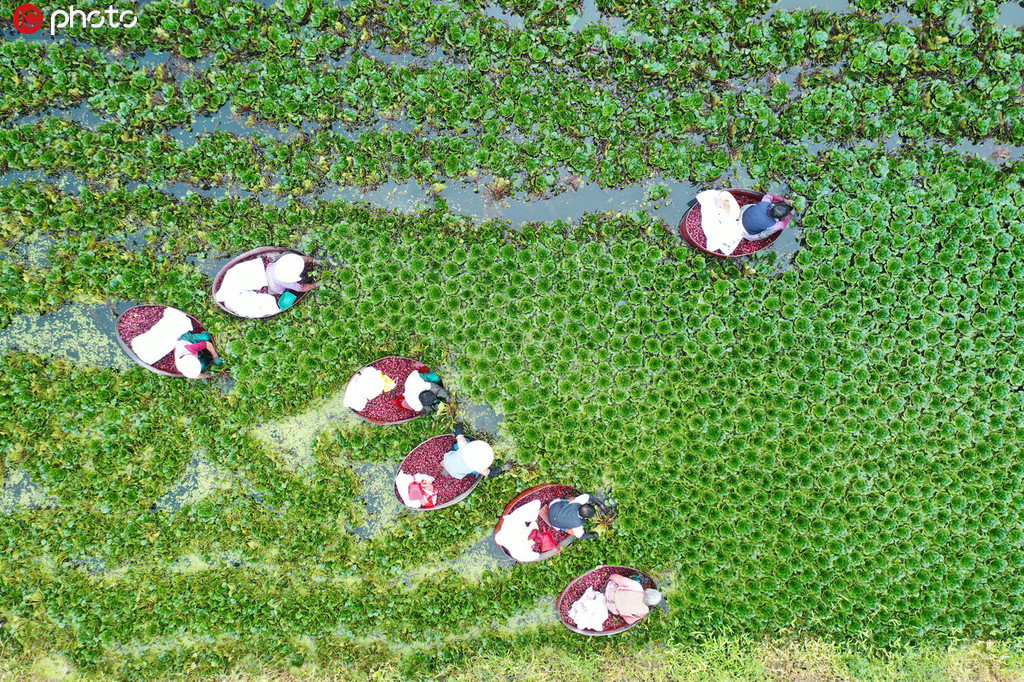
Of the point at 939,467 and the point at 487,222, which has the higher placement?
the point at 487,222

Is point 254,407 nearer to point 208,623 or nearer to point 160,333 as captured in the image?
point 160,333

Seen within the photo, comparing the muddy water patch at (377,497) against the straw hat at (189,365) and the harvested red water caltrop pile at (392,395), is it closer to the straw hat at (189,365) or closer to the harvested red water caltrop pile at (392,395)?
the harvested red water caltrop pile at (392,395)

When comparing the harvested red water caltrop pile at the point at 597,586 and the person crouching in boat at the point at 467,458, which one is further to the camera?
the harvested red water caltrop pile at the point at 597,586

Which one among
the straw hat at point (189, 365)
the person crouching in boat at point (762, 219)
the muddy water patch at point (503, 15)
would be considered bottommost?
the straw hat at point (189, 365)

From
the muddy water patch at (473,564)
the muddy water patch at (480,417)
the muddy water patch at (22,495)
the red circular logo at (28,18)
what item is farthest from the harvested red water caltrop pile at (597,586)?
the red circular logo at (28,18)

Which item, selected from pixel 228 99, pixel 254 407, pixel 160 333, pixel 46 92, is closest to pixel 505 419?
pixel 254 407

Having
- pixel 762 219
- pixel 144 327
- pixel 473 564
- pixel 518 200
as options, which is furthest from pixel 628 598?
pixel 144 327

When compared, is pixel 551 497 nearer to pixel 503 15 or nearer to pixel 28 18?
pixel 503 15
